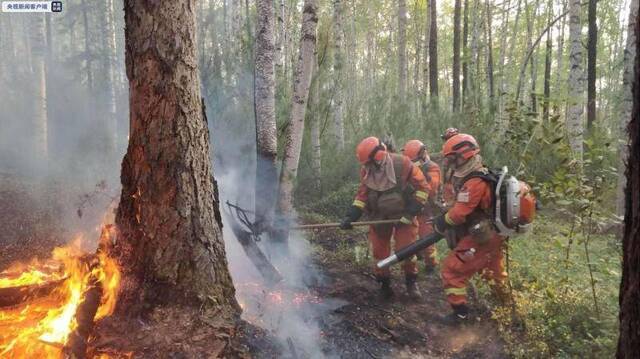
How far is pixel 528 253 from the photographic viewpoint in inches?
260

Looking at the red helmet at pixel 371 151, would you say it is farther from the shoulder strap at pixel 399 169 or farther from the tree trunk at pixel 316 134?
the tree trunk at pixel 316 134

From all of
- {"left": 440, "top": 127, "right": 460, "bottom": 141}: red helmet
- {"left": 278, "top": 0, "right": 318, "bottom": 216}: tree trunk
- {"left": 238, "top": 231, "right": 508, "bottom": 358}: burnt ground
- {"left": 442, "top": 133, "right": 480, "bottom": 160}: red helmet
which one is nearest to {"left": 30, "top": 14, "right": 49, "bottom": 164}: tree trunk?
{"left": 278, "top": 0, "right": 318, "bottom": 216}: tree trunk

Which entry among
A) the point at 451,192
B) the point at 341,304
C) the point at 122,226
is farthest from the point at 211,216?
the point at 451,192

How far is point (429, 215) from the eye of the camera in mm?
7234

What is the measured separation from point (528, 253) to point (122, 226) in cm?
585

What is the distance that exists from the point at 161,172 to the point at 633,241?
3066 mm

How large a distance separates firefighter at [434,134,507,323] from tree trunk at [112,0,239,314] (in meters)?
2.77

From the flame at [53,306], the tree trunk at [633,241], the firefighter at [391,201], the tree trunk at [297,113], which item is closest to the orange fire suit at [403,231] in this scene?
the firefighter at [391,201]

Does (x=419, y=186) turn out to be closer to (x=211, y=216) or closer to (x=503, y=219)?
(x=503, y=219)

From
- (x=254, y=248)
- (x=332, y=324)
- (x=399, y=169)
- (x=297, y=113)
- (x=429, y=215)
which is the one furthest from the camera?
(x=429, y=215)

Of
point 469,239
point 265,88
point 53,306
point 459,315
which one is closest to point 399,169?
point 469,239

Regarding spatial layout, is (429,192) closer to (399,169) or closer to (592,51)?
(399,169)

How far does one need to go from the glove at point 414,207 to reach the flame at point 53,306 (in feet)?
12.6

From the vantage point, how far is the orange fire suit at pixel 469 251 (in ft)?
15.6
